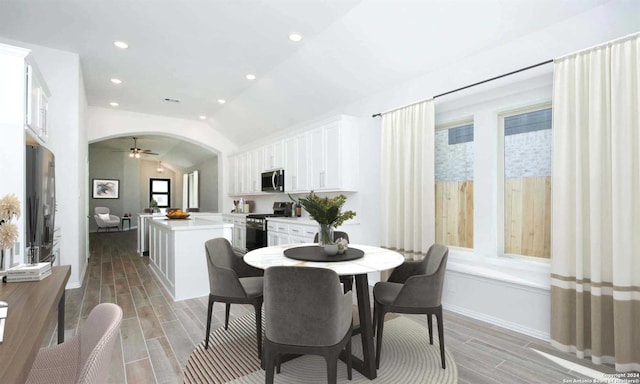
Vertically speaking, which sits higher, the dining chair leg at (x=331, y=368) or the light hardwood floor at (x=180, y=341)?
the dining chair leg at (x=331, y=368)

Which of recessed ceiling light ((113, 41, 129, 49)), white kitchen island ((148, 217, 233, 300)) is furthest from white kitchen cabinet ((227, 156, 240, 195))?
recessed ceiling light ((113, 41, 129, 49))

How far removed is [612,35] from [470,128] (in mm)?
1330

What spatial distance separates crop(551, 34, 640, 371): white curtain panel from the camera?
2139 mm

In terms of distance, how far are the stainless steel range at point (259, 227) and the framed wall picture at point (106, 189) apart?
8420 mm

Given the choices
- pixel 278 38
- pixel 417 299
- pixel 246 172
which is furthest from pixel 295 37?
pixel 246 172

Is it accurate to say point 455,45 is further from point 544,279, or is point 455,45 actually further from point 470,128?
point 544,279

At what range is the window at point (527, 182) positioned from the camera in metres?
2.87

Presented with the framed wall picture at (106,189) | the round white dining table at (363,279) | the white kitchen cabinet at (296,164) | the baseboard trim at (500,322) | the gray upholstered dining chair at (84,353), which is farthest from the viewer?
the framed wall picture at (106,189)

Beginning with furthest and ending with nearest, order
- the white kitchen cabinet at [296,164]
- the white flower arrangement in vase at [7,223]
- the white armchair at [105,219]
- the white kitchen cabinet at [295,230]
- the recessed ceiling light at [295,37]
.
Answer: the white armchair at [105,219] → the white kitchen cabinet at [296,164] → the white kitchen cabinet at [295,230] → the recessed ceiling light at [295,37] → the white flower arrangement in vase at [7,223]

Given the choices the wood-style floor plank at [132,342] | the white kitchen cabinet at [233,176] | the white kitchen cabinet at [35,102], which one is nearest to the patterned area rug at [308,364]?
the wood-style floor plank at [132,342]

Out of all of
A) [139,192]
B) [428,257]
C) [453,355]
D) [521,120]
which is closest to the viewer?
[453,355]

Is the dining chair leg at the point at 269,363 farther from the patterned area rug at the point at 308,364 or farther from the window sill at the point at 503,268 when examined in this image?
the window sill at the point at 503,268

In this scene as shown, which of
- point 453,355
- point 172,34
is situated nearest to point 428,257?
point 453,355

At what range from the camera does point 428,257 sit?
2578 millimetres
